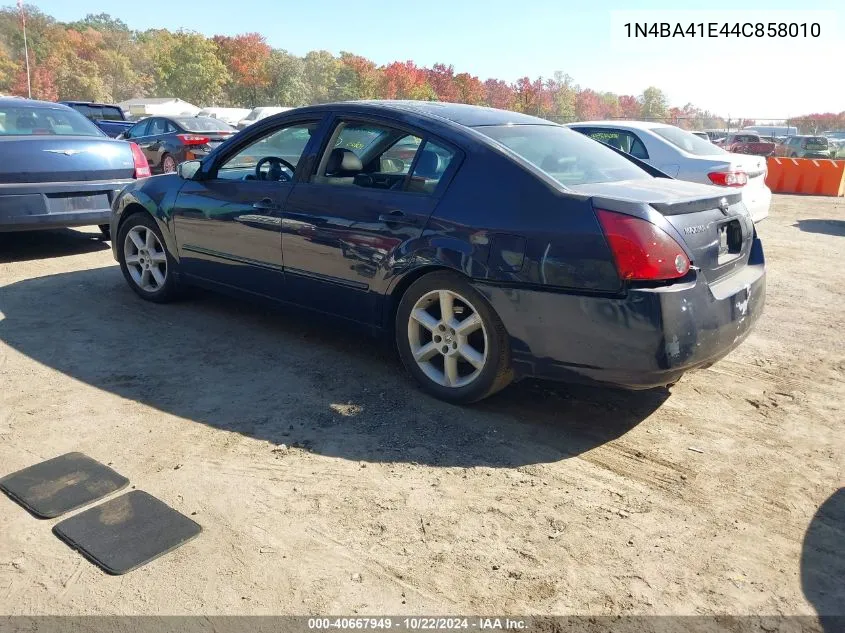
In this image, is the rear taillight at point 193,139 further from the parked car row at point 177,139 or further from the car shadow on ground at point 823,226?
the car shadow on ground at point 823,226

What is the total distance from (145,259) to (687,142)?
268 inches

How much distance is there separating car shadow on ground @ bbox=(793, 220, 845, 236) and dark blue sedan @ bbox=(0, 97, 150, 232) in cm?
952

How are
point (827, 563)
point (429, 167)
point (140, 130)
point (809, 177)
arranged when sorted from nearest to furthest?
point (827, 563)
point (429, 167)
point (140, 130)
point (809, 177)

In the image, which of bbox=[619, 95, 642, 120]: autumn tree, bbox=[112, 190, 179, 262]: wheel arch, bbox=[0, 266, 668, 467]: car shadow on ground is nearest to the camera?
bbox=[0, 266, 668, 467]: car shadow on ground

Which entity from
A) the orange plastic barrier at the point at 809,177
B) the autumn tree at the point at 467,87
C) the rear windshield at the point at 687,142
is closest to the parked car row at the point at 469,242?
the rear windshield at the point at 687,142

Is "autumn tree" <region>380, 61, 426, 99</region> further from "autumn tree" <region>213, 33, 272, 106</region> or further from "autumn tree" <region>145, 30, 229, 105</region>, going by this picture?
"autumn tree" <region>145, 30, 229, 105</region>

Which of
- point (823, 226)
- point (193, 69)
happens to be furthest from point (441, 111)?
point (193, 69)

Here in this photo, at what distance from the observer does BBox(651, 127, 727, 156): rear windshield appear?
29.9ft

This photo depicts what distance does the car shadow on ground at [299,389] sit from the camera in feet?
11.9

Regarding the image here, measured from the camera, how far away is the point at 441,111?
4.41 metres

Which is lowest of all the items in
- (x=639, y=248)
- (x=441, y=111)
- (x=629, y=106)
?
(x=639, y=248)

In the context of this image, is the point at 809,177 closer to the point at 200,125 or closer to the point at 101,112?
the point at 200,125

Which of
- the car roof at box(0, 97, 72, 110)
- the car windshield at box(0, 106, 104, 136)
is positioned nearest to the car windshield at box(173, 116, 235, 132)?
the car roof at box(0, 97, 72, 110)

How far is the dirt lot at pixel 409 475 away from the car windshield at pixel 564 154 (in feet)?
4.15
